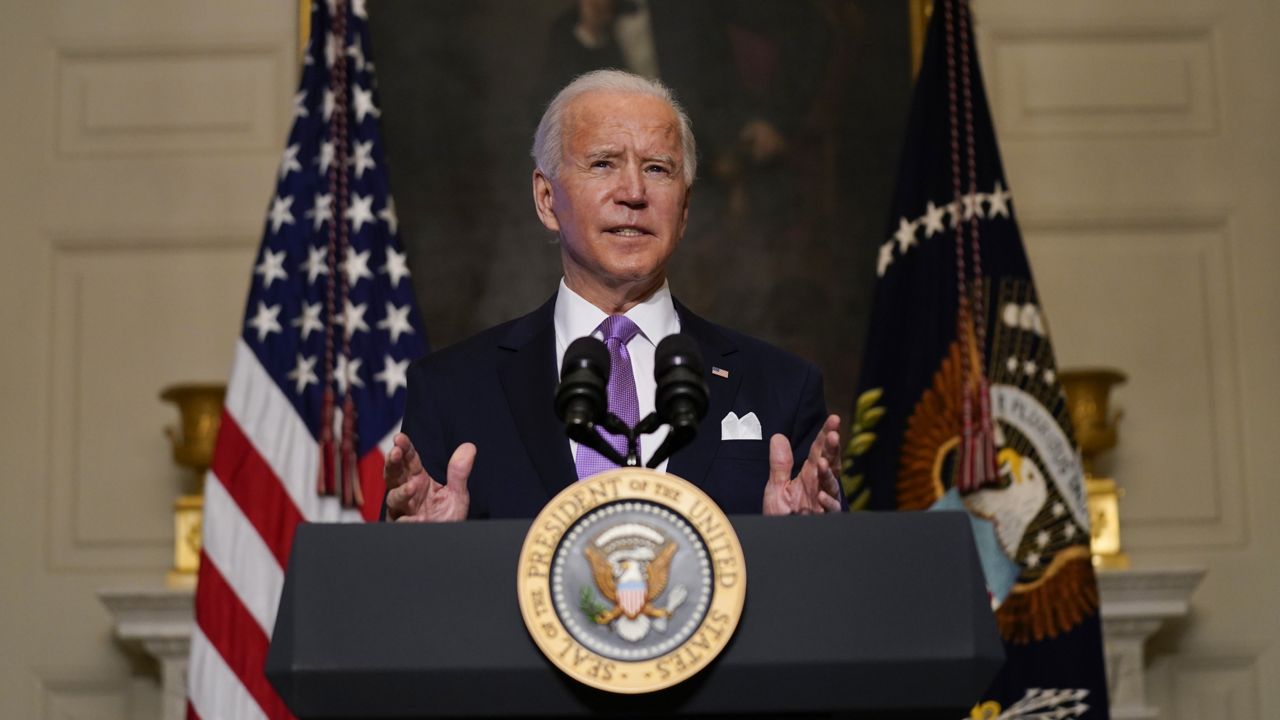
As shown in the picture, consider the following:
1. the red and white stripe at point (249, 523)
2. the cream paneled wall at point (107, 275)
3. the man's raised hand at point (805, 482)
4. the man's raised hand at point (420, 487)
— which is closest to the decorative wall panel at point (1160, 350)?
the red and white stripe at point (249, 523)

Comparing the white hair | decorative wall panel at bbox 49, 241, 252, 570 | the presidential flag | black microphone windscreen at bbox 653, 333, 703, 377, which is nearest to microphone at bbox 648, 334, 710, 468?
black microphone windscreen at bbox 653, 333, 703, 377

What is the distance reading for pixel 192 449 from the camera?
4.98m

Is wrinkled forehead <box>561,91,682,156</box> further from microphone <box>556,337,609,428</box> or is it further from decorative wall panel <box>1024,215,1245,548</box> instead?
decorative wall panel <box>1024,215,1245,548</box>

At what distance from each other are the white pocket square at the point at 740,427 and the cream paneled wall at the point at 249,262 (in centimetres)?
331

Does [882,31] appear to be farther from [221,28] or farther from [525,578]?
[525,578]

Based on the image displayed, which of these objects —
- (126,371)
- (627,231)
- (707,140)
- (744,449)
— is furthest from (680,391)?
(126,371)

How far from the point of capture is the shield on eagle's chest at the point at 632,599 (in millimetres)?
1559

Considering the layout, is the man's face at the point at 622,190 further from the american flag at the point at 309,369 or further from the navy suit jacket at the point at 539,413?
the american flag at the point at 309,369

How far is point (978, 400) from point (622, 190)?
2.27 metres

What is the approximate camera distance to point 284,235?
480 centimetres

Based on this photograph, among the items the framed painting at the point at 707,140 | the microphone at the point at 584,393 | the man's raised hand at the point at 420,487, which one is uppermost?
the framed painting at the point at 707,140

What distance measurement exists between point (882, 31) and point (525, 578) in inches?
170

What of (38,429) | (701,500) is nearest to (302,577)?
(701,500)

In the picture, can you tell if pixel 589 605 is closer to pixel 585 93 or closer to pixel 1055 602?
pixel 585 93
